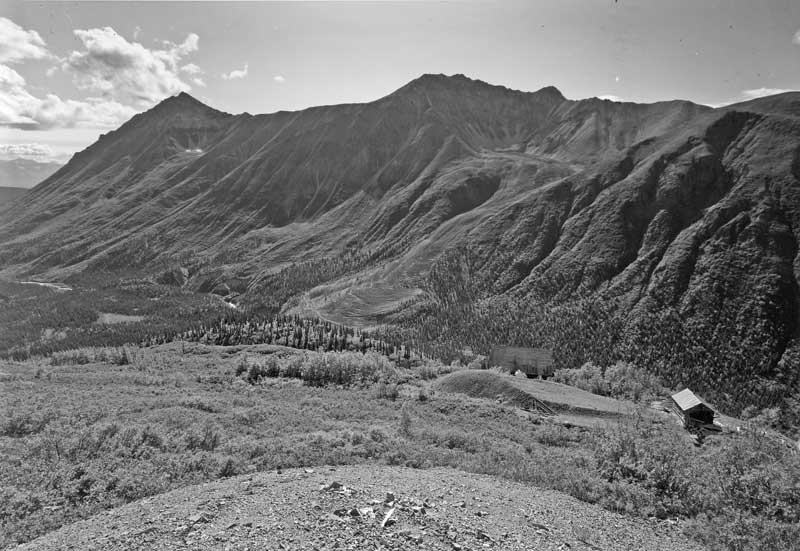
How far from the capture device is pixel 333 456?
18.9 meters

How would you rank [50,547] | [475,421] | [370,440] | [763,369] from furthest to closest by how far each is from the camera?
1. [763,369]
2. [475,421]
3. [370,440]
4. [50,547]

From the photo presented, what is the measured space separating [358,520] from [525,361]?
58.3 meters

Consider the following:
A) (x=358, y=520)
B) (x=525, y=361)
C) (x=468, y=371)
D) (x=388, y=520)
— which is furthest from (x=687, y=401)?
(x=358, y=520)

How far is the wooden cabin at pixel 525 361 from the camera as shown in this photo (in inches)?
2559

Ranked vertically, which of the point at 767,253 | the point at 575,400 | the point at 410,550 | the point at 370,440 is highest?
the point at 767,253

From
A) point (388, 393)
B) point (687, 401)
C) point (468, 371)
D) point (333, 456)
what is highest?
point (333, 456)

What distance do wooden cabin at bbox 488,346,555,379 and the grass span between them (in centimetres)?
3575

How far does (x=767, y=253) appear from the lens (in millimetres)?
102250

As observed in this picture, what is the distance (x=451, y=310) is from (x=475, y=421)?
87.9 meters

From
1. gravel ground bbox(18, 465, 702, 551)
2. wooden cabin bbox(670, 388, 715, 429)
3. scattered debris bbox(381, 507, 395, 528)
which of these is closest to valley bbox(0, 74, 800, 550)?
gravel ground bbox(18, 465, 702, 551)

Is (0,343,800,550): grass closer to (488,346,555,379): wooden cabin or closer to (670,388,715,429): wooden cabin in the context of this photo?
(670,388,715,429): wooden cabin

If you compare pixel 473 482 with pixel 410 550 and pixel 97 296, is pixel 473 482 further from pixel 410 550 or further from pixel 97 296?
pixel 97 296

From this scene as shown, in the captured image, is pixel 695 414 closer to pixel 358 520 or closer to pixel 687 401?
pixel 687 401

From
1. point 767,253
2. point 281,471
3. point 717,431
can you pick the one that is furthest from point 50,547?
point 767,253
